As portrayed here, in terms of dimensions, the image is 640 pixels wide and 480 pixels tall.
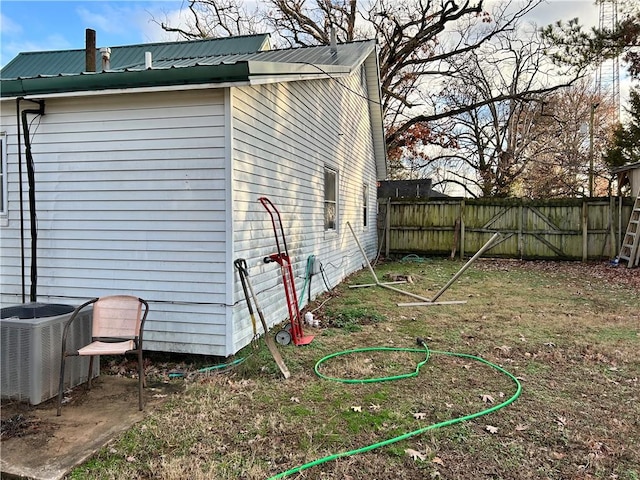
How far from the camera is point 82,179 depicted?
4.45 meters

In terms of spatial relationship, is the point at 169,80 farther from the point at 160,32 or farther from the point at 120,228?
the point at 160,32

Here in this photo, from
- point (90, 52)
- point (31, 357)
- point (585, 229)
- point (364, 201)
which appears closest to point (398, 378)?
point (31, 357)

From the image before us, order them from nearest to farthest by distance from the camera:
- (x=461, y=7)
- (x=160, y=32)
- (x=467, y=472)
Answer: (x=467, y=472), (x=461, y=7), (x=160, y=32)

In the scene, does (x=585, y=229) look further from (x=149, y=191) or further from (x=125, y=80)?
(x=125, y=80)

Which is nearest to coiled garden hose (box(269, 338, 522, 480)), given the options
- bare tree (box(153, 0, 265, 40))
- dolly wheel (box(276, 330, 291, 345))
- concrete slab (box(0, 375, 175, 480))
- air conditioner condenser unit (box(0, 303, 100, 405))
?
dolly wheel (box(276, 330, 291, 345))

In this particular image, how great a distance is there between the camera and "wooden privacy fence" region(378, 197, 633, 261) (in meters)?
11.8

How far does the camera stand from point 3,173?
4691 mm

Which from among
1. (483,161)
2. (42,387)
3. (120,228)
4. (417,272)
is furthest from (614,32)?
(42,387)

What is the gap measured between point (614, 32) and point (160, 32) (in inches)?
676

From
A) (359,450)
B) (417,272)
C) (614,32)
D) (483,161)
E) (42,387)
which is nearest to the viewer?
(359,450)

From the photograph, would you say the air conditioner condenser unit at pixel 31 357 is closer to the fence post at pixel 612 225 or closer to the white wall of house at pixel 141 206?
the white wall of house at pixel 141 206

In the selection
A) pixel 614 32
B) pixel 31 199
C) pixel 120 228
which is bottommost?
pixel 120 228

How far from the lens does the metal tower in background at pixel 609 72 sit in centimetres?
1454

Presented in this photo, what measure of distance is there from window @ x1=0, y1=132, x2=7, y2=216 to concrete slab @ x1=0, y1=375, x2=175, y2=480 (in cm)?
235
